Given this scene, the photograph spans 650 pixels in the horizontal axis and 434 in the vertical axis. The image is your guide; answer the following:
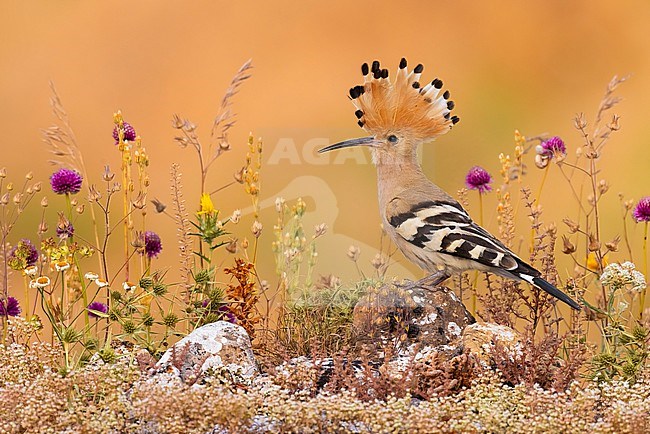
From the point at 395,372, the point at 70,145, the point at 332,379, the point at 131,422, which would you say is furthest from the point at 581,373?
the point at 70,145

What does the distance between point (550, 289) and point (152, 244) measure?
223 centimetres

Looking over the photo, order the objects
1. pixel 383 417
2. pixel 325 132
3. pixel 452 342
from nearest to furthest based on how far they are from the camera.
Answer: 1. pixel 383 417
2. pixel 452 342
3. pixel 325 132

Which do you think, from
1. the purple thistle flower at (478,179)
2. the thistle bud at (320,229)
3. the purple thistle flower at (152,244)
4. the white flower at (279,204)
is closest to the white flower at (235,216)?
the white flower at (279,204)

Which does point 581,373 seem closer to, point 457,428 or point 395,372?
point 395,372

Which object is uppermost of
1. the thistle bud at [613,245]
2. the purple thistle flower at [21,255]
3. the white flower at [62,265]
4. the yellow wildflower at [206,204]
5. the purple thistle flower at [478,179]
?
the purple thistle flower at [478,179]

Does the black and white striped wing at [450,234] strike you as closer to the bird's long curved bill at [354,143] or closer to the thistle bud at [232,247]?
the bird's long curved bill at [354,143]

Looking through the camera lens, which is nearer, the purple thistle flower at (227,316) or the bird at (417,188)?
the bird at (417,188)

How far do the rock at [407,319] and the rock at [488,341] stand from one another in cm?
17

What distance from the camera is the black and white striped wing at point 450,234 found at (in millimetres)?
4824

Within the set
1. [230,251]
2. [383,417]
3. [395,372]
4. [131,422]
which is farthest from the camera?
[230,251]

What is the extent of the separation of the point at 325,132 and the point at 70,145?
58.4 inches

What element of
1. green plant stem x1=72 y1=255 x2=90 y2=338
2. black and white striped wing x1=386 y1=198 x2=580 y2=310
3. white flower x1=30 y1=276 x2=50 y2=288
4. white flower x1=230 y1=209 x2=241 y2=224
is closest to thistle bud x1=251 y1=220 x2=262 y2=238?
white flower x1=230 y1=209 x2=241 y2=224

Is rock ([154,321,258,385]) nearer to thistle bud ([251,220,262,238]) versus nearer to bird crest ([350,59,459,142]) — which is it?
thistle bud ([251,220,262,238])

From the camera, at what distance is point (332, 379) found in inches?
164
